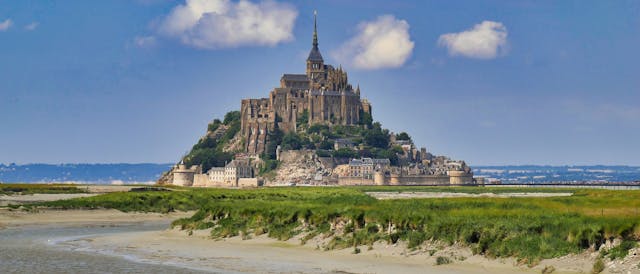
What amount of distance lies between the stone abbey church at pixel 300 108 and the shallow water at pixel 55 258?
137m

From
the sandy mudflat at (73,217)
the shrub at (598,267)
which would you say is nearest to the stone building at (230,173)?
the sandy mudflat at (73,217)

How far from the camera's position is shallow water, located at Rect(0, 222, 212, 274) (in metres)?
Answer: 29.5

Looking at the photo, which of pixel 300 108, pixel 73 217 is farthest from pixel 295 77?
pixel 73 217

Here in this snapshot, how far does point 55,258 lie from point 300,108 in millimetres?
156031

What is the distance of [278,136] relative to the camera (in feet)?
593

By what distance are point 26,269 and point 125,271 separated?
2926 mm

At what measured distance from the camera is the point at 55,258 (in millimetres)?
32781

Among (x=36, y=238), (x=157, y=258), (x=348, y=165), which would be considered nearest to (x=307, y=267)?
(x=157, y=258)

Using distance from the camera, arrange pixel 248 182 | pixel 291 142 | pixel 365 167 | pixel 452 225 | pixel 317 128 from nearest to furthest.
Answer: pixel 452 225 < pixel 248 182 < pixel 365 167 < pixel 291 142 < pixel 317 128

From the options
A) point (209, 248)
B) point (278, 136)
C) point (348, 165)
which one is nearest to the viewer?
point (209, 248)

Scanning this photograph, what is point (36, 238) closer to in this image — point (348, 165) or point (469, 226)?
point (469, 226)

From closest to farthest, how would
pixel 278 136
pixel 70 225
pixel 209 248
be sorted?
pixel 209 248
pixel 70 225
pixel 278 136

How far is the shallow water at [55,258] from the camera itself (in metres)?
29.5

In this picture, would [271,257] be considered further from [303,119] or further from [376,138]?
[303,119]
